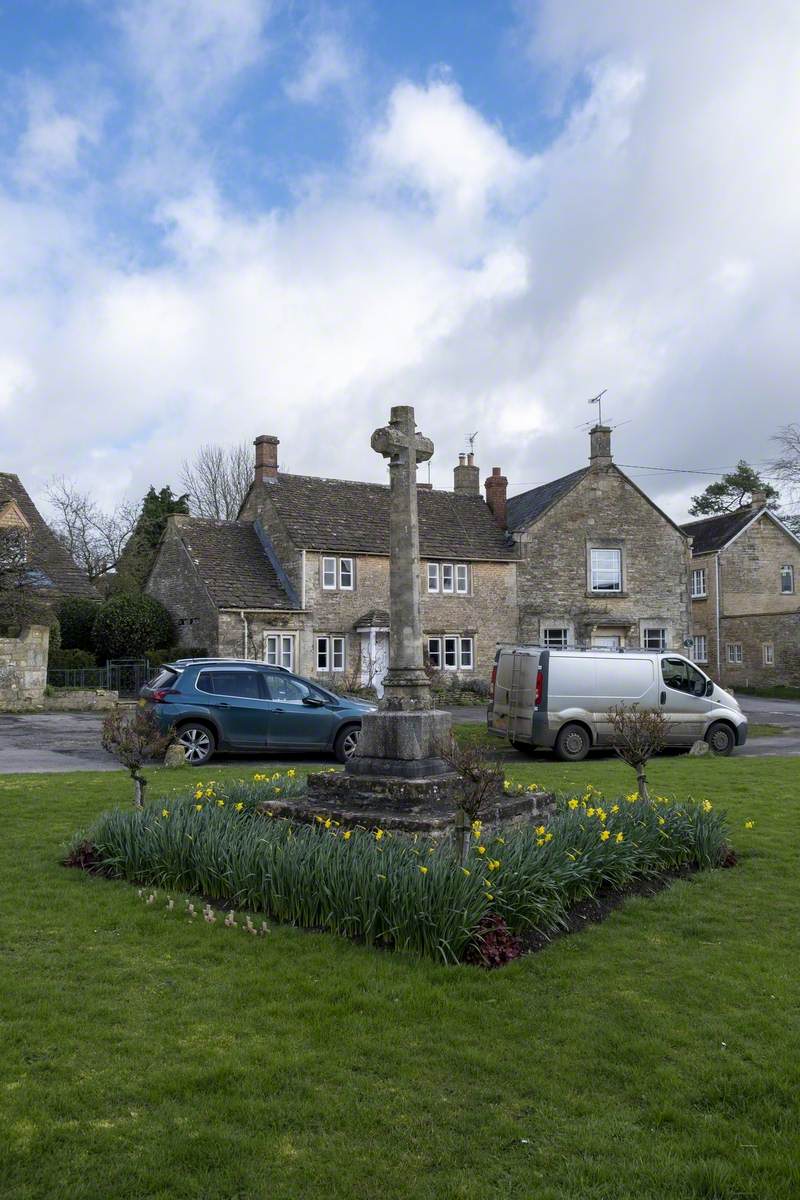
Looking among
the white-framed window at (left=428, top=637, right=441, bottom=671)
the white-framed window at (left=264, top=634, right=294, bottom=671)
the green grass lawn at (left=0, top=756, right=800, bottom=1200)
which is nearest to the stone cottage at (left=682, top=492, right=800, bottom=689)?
the white-framed window at (left=428, top=637, right=441, bottom=671)

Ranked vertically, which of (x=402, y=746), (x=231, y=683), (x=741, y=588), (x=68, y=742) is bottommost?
(x=68, y=742)

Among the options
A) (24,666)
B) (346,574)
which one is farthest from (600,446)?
(24,666)

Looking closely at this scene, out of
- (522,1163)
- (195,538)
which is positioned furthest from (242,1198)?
(195,538)

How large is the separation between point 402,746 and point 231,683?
7539 mm

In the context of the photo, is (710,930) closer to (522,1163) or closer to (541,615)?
(522,1163)

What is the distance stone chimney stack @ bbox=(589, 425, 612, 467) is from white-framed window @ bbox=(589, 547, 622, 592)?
3591 mm

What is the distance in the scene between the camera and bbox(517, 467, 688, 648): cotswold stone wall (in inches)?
1460

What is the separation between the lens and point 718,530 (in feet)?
160

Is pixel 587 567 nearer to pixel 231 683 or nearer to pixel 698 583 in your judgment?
pixel 698 583

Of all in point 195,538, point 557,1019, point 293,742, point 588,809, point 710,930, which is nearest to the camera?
point 557,1019

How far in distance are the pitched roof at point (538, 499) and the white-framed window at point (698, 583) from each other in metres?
11.6

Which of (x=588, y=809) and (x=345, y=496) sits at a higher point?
(x=345, y=496)

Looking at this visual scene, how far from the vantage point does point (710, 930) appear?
6.57m

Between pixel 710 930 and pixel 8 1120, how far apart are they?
4704mm
